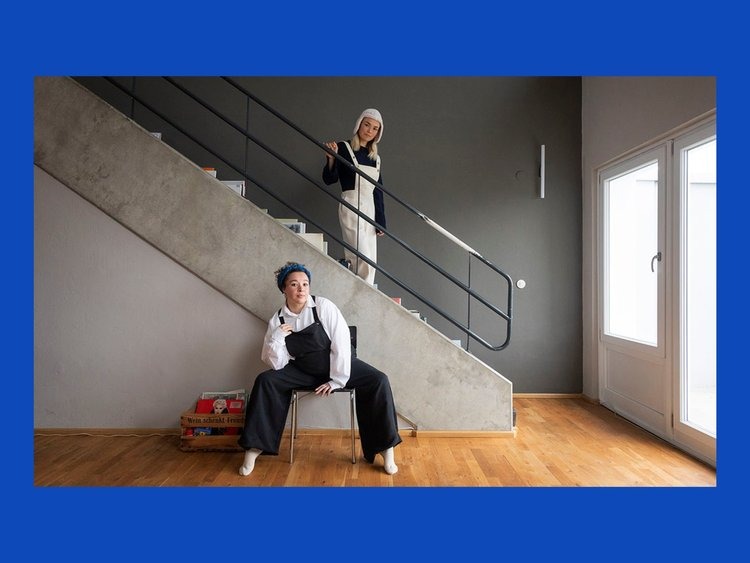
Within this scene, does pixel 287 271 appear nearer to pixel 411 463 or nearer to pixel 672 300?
pixel 411 463

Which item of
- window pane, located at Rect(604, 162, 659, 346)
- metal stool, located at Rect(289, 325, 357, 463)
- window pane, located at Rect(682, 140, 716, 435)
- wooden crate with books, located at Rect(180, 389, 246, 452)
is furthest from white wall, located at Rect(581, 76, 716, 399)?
wooden crate with books, located at Rect(180, 389, 246, 452)

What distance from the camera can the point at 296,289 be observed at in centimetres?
358

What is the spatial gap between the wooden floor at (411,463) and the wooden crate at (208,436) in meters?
0.06

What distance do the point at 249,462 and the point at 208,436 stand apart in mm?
496

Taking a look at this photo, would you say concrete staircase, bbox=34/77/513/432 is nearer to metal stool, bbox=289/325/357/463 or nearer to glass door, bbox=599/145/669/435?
metal stool, bbox=289/325/357/463

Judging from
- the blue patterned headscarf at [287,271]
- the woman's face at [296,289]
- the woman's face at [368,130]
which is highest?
the woman's face at [368,130]

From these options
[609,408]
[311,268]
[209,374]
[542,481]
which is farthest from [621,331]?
[209,374]

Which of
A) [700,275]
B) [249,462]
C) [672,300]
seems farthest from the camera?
[672,300]

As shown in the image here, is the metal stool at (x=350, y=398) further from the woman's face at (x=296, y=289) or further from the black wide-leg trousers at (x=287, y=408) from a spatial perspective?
the woman's face at (x=296, y=289)

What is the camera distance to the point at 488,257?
18.5 feet

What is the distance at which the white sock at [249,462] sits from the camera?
3.27 metres

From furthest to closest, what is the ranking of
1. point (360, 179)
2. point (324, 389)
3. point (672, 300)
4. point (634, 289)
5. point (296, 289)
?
point (634, 289), point (360, 179), point (672, 300), point (296, 289), point (324, 389)

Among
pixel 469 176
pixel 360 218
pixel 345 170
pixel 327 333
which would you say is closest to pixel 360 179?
pixel 345 170

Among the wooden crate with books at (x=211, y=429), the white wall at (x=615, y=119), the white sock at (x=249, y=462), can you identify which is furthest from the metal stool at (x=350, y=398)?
the white wall at (x=615, y=119)
